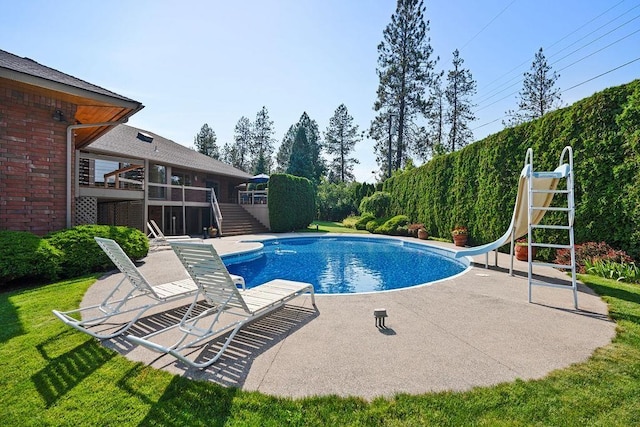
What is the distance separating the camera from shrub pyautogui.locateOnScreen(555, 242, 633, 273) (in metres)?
7.75

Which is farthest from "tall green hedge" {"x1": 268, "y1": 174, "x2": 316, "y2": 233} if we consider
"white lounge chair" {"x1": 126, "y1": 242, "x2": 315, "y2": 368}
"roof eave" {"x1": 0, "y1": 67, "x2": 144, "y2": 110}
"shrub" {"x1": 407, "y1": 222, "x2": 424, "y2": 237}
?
"white lounge chair" {"x1": 126, "y1": 242, "x2": 315, "y2": 368}

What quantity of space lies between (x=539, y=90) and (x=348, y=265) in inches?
1174

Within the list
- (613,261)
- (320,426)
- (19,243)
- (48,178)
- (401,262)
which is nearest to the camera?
(320,426)

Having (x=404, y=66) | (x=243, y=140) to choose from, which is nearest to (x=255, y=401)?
(x=404, y=66)

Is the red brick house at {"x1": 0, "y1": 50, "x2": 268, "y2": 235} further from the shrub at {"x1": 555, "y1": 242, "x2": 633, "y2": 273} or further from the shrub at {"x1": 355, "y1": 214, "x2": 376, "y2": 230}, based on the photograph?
the shrub at {"x1": 355, "y1": 214, "x2": 376, "y2": 230}

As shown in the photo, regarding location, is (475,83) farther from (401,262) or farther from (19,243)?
(19,243)

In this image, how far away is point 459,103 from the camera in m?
33.8

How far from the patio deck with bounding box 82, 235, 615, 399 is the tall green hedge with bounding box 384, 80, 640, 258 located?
11.6 feet

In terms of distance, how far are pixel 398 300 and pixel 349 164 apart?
147 feet

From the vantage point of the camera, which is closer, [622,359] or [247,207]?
[622,359]

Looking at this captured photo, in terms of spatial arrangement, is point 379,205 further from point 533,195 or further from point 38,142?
point 38,142

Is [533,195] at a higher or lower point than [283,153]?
lower

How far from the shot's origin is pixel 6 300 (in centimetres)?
554

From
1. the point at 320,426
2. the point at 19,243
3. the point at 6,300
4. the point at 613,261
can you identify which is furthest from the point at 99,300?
the point at 613,261
